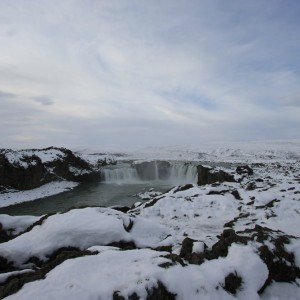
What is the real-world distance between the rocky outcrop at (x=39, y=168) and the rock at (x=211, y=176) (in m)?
24.8

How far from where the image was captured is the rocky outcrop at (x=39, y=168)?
4522 cm

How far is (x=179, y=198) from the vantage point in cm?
→ 2234

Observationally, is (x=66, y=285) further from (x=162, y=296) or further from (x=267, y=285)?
(x=267, y=285)

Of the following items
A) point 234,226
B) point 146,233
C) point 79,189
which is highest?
point 146,233

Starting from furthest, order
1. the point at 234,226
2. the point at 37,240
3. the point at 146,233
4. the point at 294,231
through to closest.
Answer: the point at 234,226, the point at 294,231, the point at 146,233, the point at 37,240

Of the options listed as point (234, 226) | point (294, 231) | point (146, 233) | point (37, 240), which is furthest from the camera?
point (234, 226)

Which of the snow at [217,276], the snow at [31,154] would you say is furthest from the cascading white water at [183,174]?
the snow at [217,276]

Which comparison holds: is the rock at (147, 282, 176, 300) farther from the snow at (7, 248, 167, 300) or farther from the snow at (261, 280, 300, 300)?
the snow at (261, 280, 300, 300)

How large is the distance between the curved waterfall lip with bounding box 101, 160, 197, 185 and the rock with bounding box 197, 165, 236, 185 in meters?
9.90

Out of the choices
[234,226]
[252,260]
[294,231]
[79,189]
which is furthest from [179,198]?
[79,189]

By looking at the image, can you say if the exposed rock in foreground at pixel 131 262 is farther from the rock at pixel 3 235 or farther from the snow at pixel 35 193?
the snow at pixel 35 193

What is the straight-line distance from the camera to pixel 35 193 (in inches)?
1746

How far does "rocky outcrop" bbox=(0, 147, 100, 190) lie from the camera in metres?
45.2

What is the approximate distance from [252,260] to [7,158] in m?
47.3
